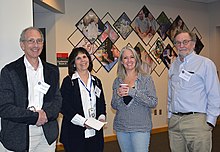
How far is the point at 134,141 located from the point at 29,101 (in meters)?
1.01

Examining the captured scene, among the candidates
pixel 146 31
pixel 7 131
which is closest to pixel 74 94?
pixel 7 131

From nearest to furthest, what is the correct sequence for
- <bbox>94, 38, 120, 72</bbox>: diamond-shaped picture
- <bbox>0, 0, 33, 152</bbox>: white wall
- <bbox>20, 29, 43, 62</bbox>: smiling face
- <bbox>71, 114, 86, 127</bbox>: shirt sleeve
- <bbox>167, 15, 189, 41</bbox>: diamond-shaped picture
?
<bbox>20, 29, 43, 62</bbox>: smiling face → <bbox>0, 0, 33, 152</bbox>: white wall → <bbox>71, 114, 86, 127</bbox>: shirt sleeve → <bbox>94, 38, 120, 72</bbox>: diamond-shaped picture → <bbox>167, 15, 189, 41</bbox>: diamond-shaped picture

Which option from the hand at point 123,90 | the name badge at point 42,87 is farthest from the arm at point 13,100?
the hand at point 123,90

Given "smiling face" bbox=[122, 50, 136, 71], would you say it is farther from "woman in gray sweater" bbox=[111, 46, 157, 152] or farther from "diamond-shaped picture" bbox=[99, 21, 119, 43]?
"diamond-shaped picture" bbox=[99, 21, 119, 43]

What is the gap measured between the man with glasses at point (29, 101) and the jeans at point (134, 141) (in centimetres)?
69

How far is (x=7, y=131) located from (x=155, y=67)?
485 centimetres

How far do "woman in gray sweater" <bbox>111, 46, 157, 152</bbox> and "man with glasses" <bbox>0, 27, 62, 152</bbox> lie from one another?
644mm

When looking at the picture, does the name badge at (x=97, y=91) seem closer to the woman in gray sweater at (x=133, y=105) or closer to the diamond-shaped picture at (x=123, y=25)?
the woman in gray sweater at (x=133, y=105)

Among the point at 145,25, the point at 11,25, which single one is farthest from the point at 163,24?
the point at 11,25

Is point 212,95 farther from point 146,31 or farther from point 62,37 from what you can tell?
point 146,31

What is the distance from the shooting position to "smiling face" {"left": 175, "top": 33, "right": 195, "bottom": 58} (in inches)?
106

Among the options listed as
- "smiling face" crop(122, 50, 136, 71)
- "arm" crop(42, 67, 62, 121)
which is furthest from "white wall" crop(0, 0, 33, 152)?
"smiling face" crop(122, 50, 136, 71)

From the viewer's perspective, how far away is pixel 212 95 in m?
2.65

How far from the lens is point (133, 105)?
274 centimetres
